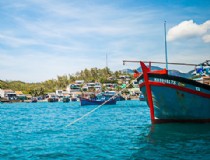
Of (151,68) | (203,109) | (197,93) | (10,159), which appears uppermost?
(151,68)

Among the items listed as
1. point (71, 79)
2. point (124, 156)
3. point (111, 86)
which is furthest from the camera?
point (71, 79)

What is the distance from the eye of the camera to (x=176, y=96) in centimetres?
2059

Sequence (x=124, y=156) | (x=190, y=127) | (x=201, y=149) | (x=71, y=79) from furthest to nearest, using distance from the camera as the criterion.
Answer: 1. (x=71, y=79)
2. (x=190, y=127)
3. (x=201, y=149)
4. (x=124, y=156)

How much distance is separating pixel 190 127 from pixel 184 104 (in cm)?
179

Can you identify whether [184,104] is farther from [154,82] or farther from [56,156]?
[56,156]

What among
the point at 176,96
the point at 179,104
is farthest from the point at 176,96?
the point at 179,104

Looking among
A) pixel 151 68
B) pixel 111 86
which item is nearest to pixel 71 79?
pixel 111 86

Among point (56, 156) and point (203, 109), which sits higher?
point (203, 109)

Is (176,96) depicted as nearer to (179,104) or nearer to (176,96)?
(176,96)

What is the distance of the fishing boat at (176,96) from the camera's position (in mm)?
20469

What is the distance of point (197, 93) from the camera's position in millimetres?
20453

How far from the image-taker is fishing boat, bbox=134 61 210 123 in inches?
806

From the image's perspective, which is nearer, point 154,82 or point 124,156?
Result: point 124,156

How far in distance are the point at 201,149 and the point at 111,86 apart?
137 m
